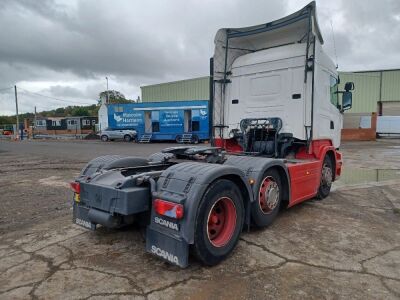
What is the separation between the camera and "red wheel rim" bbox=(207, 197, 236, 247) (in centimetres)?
371

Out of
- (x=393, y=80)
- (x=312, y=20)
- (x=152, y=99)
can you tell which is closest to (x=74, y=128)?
(x=152, y=99)

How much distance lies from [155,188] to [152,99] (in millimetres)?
42501

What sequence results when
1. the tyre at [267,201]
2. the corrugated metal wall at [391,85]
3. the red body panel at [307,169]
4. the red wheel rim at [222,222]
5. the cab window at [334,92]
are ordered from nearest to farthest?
1. the red wheel rim at [222,222]
2. the tyre at [267,201]
3. the red body panel at [307,169]
4. the cab window at [334,92]
5. the corrugated metal wall at [391,85]

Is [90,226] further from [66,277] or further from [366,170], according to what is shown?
[366,170]

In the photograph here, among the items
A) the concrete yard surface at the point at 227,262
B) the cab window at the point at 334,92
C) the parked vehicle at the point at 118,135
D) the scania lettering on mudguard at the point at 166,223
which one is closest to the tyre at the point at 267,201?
the concrete yard surface at the point at 227,262

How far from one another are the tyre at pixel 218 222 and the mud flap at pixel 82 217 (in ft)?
4.77

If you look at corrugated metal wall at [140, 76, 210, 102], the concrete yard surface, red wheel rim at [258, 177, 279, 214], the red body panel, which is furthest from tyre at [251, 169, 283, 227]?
corrugated metal wall at [140, 76, 210, 102]

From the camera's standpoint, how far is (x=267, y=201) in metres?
4.59

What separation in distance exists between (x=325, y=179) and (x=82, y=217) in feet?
15.8

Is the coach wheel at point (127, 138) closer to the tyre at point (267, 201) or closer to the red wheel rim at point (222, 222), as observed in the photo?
the tyre at point (267, 201)

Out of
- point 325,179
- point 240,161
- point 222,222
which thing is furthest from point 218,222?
point 325,179

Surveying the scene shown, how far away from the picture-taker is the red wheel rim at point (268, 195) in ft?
14.9

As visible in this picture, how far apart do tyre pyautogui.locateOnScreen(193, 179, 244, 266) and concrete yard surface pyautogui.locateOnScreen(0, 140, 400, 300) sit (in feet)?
0.57

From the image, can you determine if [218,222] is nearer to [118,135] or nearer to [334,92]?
[334,92]
